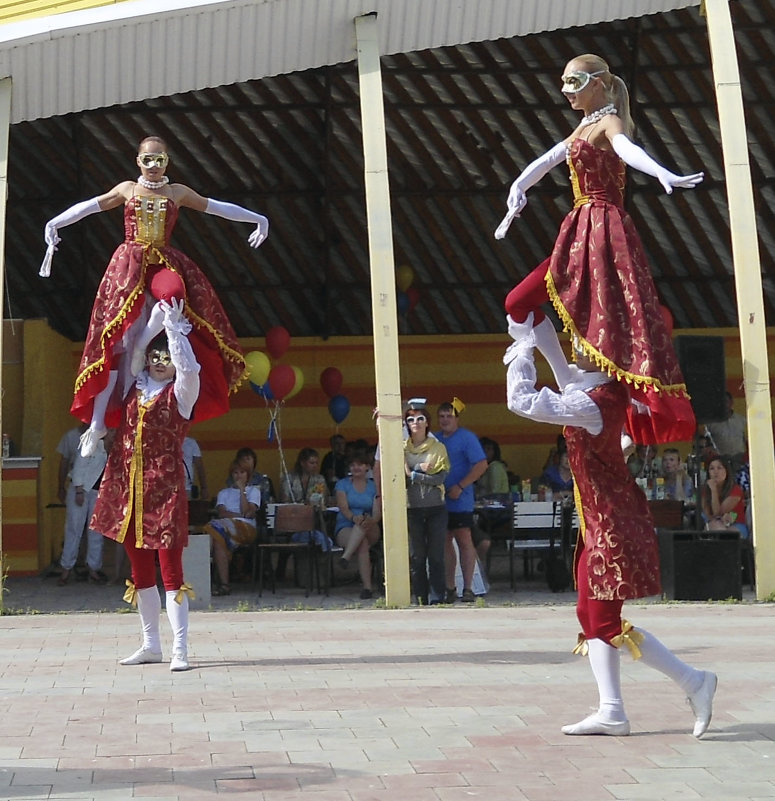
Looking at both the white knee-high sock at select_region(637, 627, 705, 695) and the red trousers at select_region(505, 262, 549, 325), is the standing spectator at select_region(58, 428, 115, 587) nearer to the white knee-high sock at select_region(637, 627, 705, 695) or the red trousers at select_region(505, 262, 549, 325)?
the red trousers at select_region(505, 262, 549, 325)

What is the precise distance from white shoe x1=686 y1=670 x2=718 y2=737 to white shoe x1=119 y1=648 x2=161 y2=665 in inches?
124

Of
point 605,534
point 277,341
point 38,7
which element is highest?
point 38,7

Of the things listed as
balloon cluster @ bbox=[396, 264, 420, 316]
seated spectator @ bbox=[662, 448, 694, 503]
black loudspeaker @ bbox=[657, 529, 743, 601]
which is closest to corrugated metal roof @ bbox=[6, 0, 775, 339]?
balloon cluster @ bbox=[396, 264, 420, 316]

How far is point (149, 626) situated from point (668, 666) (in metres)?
3.12

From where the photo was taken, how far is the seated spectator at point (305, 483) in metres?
14.1

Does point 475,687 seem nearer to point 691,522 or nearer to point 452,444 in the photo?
point 452,444

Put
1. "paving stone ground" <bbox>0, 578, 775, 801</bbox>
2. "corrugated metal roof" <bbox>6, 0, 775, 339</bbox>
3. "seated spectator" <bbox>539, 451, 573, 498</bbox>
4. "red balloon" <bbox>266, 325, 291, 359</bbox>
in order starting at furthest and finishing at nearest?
1. "red balloon" <bbox>266, 325, 291, 359</bbox>
2. "corrugated metal roof" <bbox>6, 0, 775, 339</bbox>
3. "seated spectator" <bbox>539, 451, 573, 498</bbox>
4. "paving stone ground" <bbox>0, 578, 775, 801</bbox>

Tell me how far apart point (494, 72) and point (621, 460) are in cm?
1302

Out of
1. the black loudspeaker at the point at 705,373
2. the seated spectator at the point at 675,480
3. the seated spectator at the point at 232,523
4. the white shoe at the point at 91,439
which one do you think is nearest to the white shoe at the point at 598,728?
the white shoe at the point at 91,439

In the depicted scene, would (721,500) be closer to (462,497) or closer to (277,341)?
(462,497)

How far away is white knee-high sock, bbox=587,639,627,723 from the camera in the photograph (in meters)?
5.43

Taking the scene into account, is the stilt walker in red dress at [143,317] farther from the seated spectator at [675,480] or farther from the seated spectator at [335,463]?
the seated spectator at [335,463]

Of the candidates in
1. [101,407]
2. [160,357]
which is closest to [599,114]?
[160,357]

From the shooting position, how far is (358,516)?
41.4 feet
